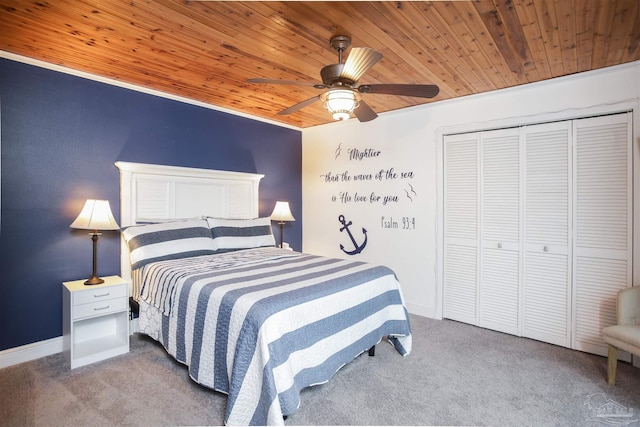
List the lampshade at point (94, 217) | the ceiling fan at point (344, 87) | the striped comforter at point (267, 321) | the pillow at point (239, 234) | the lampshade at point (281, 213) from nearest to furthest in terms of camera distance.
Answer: the striped comforter at point (267, 321) < the ceiling fan at point (344, 87) < the lampshade at point (94, 217) < the pillow at point (239, 234) < the lampshade at point (281, 213)

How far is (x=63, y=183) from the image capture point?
8.84 feet

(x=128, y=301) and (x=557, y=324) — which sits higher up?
(x=128, y=301)

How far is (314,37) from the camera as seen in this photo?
2.18m

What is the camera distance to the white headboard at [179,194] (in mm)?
3043

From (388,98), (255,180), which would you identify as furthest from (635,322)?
(255,180)

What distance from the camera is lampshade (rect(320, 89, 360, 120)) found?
2.07 metres

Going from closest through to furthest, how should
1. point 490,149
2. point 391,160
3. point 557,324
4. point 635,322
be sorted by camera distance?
point 635,322 → point 557,324 → point 490,149 → point 391,160

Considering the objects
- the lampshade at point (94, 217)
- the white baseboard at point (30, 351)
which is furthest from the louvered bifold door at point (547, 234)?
the white baseboard at point (30, 351)

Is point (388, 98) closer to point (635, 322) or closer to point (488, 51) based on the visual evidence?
point (488, 51)

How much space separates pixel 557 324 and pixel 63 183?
451 cm

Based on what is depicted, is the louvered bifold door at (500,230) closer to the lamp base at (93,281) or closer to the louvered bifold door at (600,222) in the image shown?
the louvered bifold door at (600,222)

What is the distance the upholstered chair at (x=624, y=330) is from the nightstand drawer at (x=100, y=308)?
12.1 feet

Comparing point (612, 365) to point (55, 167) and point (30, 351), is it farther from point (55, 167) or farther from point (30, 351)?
point (55, 167)

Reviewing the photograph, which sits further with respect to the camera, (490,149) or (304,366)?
(490,149)
